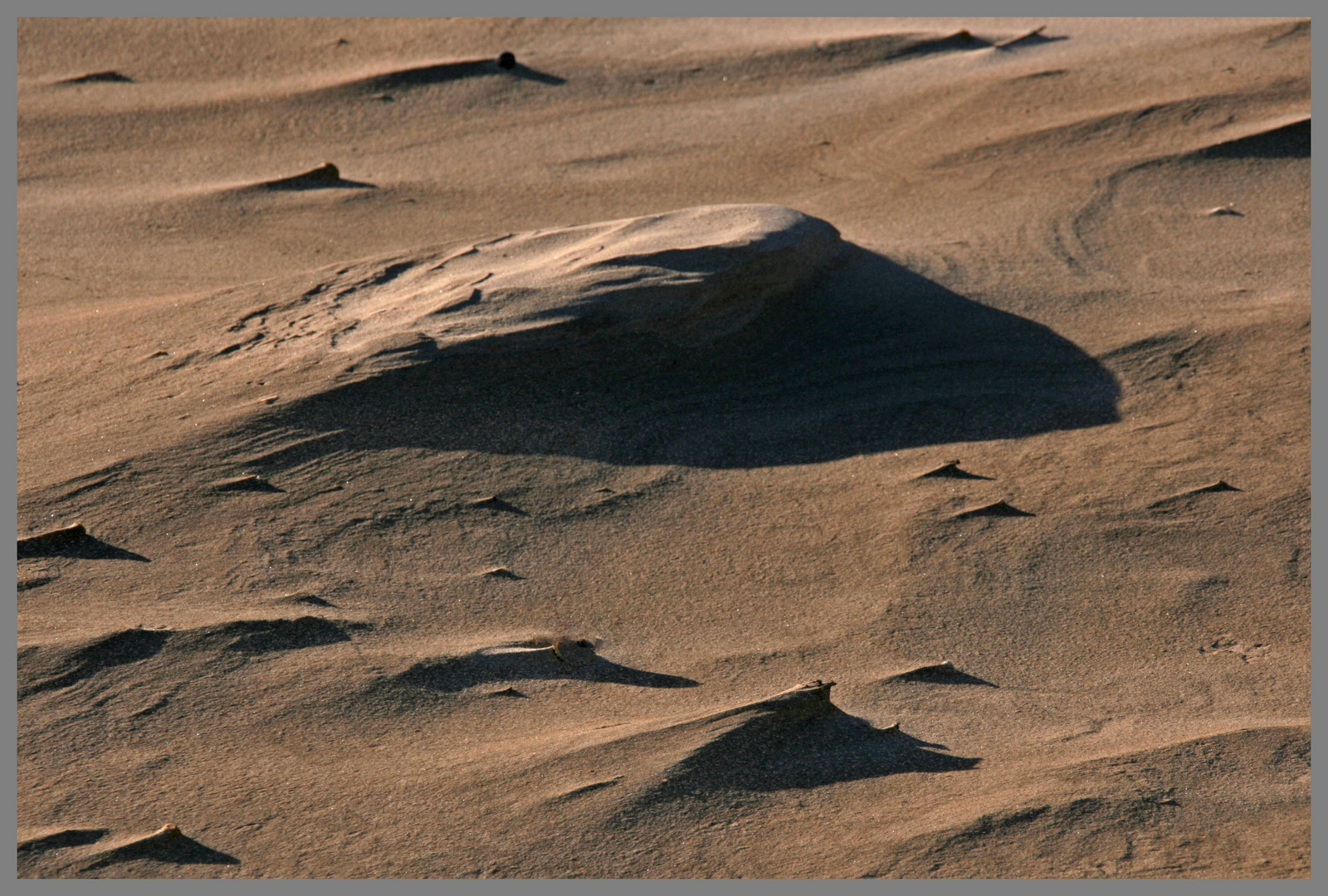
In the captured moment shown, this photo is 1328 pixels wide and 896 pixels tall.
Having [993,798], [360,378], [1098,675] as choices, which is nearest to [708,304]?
[360,378]

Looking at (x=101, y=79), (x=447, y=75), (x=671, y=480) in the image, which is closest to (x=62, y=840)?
(x=671, y=480)

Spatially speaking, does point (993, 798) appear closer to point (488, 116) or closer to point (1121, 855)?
point (1121, 855)

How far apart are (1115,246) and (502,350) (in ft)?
7.95

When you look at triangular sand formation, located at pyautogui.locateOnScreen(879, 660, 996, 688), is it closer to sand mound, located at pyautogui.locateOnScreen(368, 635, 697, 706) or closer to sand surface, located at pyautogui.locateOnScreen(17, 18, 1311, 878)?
sand surface, located at pyautogui.locateOnScreen(17, 18, 1311, 878)

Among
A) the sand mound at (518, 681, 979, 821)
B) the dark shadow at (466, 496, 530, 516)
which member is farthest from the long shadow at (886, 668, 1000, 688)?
the dark shadow at (466, 496, 530, 516)

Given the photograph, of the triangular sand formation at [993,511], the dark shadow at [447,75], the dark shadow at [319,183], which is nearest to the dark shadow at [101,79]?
the dark shadow at [447,75]

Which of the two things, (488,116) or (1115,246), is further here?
(488,116)

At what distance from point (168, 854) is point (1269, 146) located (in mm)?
4969

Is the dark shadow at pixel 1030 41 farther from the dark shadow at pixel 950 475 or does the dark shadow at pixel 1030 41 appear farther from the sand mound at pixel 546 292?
the dark shadow at pixel 950 475

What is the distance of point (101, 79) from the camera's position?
600 centimetres

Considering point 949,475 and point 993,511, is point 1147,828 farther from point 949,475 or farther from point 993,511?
point 949,475

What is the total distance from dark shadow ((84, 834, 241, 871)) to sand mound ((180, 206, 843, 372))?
164 cm

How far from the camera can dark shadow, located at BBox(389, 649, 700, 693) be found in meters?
2.87

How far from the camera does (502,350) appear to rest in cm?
382
